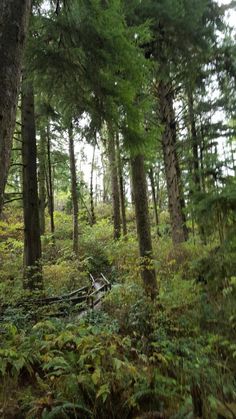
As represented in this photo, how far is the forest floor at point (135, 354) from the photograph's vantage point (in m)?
3.64

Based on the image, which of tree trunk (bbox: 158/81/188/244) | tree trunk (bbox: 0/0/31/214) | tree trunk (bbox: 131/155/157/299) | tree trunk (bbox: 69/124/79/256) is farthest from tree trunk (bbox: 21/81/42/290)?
tree trunk (bbox: 0/0/31/214)

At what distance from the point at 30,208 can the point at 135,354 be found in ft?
20.4

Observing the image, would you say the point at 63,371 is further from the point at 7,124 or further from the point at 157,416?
the point at 7,124

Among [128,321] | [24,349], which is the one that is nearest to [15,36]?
[24,349]

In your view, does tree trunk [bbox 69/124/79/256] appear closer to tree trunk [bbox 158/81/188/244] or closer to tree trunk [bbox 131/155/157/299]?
tree trunk [bbox 158/81/188/244]

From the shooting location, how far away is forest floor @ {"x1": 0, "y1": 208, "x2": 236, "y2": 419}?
3641 mm

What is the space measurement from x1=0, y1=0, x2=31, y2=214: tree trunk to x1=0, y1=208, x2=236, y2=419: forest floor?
90.7 inches

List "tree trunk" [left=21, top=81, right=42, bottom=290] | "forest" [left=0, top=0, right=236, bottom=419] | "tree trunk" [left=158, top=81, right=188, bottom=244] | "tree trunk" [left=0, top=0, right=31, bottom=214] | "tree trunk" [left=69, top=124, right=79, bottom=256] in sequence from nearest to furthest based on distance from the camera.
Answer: "tree trunk" [left=0, top=0, right=31, bottom=214], "forest" [left=0, top=0, right=236, bottom=419], "tree trunk" [left=21, top=81, right=42, bottom=290], "tree trunk" [left=158, top=81, right=188, bottom=244], "tree trunk" [left=69, top=124, right=79, bottom=256]

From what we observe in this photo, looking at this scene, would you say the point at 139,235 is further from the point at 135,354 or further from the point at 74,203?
the point at 74,203

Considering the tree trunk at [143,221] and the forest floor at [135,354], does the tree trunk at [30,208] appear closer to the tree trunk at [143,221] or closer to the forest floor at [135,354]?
the forest floor at [135,354]

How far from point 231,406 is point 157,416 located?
2.34ft

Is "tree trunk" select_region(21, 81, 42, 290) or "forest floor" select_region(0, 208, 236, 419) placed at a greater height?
"tree trunk" select_region(21, 81, 42, 290)

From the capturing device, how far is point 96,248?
17328 millimetres

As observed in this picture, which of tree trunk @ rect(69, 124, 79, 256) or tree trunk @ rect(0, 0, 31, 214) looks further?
tree trunk @ rect(69, 124, 79, 256)
